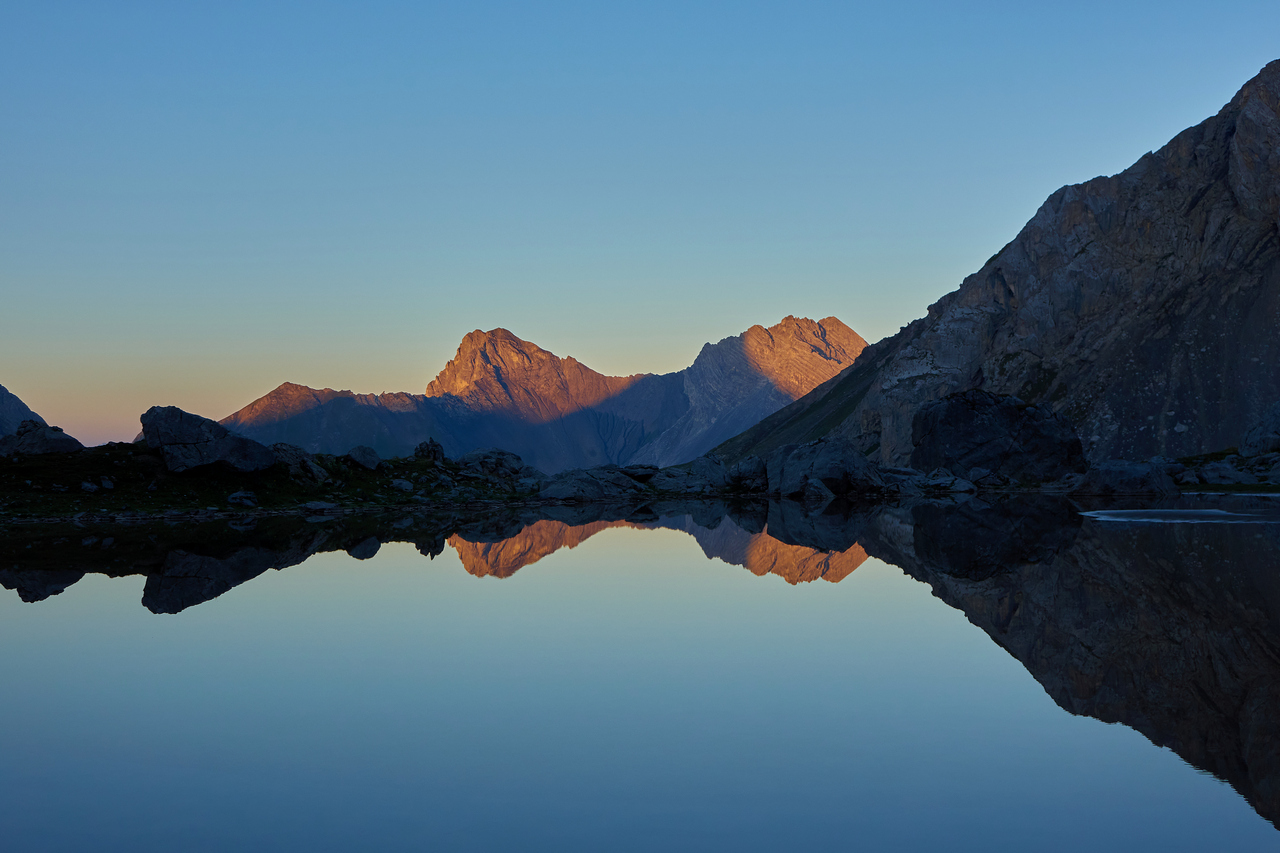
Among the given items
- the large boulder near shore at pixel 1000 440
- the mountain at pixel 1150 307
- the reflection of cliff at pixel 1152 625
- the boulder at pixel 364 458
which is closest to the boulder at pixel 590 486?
the boulder at pixel 364 458

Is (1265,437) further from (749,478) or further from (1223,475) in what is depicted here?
(749,478)

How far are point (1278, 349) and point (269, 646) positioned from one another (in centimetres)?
16056

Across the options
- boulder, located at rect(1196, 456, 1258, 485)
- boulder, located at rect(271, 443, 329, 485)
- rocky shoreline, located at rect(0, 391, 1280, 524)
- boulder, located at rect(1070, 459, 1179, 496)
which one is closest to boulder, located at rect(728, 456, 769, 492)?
rocky shoreline, located at rect(0, 391, 1280, 524)

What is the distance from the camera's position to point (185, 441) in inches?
2643

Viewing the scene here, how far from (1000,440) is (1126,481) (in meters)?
20.2

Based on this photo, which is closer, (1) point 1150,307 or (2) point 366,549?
(2) point 366,549

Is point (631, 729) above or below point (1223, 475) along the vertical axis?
above

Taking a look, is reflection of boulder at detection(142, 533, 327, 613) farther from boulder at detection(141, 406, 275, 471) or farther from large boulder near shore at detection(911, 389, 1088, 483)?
large boulder near shore at detection(911, 389, 1088, 483)

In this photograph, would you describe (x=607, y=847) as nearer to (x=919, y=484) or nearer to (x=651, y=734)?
(x=651, y=734)

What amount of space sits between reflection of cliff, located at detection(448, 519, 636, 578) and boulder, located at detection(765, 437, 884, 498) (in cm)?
3431

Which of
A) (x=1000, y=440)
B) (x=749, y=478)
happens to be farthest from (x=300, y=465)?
(x=1000, y=440)

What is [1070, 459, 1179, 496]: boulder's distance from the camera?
282 ft

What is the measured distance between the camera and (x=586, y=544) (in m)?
46.5

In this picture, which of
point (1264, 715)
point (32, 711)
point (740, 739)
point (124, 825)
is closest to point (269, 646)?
point (32, 711)
